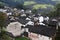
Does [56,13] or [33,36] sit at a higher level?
[33,36]

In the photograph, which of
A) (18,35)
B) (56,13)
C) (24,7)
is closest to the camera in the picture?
(18,35)

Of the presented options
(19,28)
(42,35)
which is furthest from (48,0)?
(42,35)

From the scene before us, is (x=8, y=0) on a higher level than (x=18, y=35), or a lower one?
lower

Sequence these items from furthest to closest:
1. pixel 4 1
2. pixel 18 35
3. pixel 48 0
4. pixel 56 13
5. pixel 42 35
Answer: pixel 48 0 < pixel 4 1 < pixel 56 13 < pixel 18 35 < pixel 42 35

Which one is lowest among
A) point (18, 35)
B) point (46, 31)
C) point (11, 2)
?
point (11, 2)

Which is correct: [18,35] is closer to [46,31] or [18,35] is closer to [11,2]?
[46,31]

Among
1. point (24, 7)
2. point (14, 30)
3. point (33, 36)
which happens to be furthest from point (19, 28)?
point (24, 7)

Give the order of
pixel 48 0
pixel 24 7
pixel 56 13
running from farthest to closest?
pixel 48 0
pixel 24 7
pixel 56 13

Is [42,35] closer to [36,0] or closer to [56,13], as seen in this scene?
[56,13]

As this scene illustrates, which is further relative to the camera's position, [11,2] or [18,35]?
[11,2]
